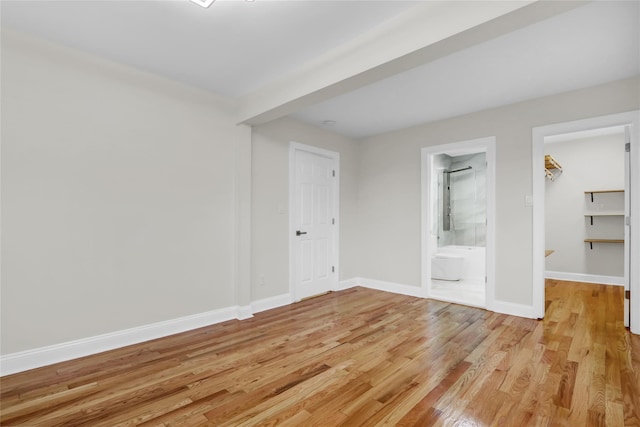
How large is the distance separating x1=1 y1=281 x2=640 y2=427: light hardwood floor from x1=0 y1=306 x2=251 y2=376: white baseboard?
91mm

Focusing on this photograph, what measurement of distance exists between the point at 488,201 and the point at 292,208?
8.43 ft

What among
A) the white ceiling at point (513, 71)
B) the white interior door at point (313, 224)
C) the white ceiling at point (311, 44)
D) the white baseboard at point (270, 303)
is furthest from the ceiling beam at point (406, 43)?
the white baseboard at point (270, 303)

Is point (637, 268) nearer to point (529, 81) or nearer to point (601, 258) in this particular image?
point (529, 81)

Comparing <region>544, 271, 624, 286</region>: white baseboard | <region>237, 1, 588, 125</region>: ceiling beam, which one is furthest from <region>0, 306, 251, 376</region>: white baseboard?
<region>544, 271, 624, 286</region>: white baseboard

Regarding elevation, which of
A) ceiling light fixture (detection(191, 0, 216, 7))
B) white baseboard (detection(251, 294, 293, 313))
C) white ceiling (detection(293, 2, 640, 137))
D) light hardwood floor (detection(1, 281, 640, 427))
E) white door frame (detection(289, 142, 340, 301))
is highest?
white ceiling (detection(293, 2, 640, 137))

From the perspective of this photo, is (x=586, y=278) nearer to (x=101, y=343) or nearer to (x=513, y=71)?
(x=513, y=71)

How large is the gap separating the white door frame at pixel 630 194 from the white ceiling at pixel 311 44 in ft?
1.32

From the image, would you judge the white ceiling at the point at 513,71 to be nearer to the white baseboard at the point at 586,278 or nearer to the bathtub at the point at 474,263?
the bathtub at the point at 474,263

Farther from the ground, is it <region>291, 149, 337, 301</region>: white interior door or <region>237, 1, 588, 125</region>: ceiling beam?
<region>237, 1, 588, 125</region>: ceiling beam

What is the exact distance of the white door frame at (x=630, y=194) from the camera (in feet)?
9.85

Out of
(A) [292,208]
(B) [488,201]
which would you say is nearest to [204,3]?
(A) [292,208]

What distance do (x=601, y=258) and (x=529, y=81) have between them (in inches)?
161

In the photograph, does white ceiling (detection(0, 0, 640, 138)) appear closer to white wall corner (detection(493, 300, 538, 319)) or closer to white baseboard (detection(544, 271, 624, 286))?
white wall corner (detection(493, 300, 538, 319))

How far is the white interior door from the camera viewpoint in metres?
4.30
